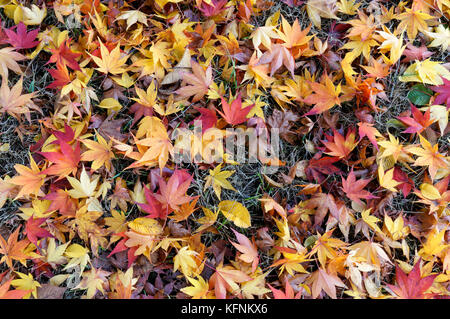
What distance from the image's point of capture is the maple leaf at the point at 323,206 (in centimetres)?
128

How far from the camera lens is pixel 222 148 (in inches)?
50.1

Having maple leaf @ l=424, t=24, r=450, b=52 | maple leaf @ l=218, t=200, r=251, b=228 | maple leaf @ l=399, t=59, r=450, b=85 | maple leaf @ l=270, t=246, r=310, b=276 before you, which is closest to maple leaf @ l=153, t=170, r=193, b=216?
maple leaf @ l=218, t=200, r=251, b=228

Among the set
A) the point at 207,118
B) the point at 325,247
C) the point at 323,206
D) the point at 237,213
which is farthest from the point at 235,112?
the point at 325,247

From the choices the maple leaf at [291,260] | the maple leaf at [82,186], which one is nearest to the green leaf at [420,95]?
the maple leaf at [291,260]

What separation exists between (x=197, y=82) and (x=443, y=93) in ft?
3.01

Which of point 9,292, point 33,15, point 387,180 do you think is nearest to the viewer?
point 9,292

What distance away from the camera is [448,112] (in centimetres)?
137

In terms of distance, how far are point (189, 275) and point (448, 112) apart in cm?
113

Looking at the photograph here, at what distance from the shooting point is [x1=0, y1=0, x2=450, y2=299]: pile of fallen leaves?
4.10 ft

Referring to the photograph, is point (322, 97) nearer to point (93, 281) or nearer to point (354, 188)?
point (354, 188)

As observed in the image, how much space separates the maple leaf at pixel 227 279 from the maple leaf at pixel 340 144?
0.53m

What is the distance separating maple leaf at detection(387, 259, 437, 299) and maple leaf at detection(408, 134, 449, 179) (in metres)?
0.34

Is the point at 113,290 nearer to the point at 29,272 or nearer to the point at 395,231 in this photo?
the point at 29,272

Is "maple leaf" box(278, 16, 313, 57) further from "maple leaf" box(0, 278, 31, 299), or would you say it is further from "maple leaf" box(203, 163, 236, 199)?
"maple leaf" box(0, 278, 31, 299)
